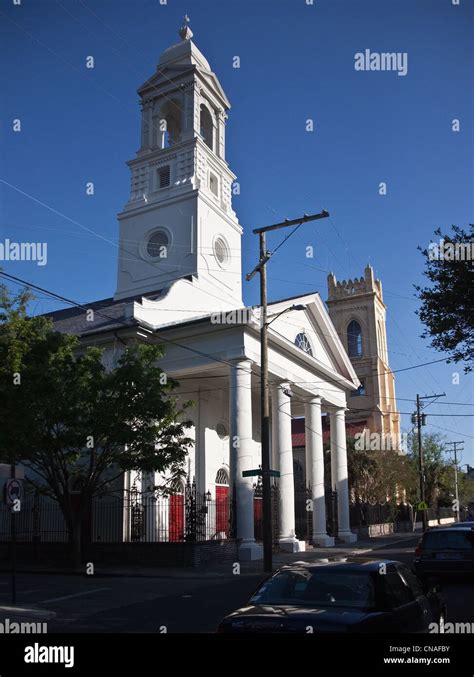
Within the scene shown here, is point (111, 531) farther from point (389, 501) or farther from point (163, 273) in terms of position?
point (389, 501)

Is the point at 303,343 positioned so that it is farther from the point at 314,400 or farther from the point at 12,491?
the point at 12,491

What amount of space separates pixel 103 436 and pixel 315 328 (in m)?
16.4

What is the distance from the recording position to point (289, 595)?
6.36 meters

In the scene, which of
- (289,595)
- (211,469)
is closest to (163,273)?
(211,469)

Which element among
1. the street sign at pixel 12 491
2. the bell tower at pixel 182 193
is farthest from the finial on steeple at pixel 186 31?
the street sign at pixel 12 491

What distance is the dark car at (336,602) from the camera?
222 inches

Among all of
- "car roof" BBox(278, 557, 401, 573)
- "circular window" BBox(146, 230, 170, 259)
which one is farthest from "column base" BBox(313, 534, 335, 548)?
"car roof" BBox(278, 557, 401, 573)

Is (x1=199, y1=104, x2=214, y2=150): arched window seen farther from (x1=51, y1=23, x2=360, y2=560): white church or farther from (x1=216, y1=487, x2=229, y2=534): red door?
(x1=216, y1=487, x2=229, y2=534): red door

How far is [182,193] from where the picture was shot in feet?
119

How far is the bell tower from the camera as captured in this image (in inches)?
1410

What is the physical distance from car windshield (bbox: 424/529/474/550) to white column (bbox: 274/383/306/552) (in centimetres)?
1329

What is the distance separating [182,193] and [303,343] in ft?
35.2

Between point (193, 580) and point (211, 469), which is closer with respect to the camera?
point (193, 580)

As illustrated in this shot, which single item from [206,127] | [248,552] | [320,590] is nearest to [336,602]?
[320,590]
